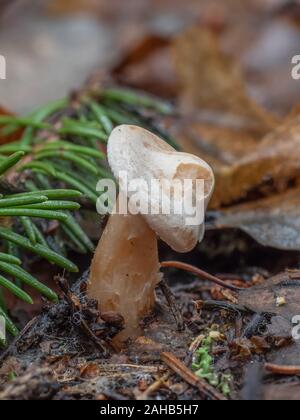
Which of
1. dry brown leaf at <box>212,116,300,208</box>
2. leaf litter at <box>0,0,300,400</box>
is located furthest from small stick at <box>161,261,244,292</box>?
dry brown leaf at <box>212,116,300,208</box>

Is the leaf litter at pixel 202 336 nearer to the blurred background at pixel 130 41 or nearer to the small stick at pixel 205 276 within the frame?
the small stick at pixel 205 276

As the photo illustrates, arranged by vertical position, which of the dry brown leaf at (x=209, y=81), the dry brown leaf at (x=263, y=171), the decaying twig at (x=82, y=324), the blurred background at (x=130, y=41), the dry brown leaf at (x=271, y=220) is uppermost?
the blurred background at (x=130, y=41)

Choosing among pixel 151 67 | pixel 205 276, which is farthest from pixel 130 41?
pixel 205 276

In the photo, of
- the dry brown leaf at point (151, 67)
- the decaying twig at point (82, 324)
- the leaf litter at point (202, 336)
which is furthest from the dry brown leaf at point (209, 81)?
the decaying twig at point (82, 324)

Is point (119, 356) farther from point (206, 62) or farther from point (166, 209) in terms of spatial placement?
point (206, 62)

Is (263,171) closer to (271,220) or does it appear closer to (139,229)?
(271,220)

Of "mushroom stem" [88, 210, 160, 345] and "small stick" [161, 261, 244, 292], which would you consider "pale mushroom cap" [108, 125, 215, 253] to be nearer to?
"mushroom stem" [88, 210, 160, 345]

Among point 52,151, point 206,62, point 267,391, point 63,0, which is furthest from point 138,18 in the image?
point 267,391
